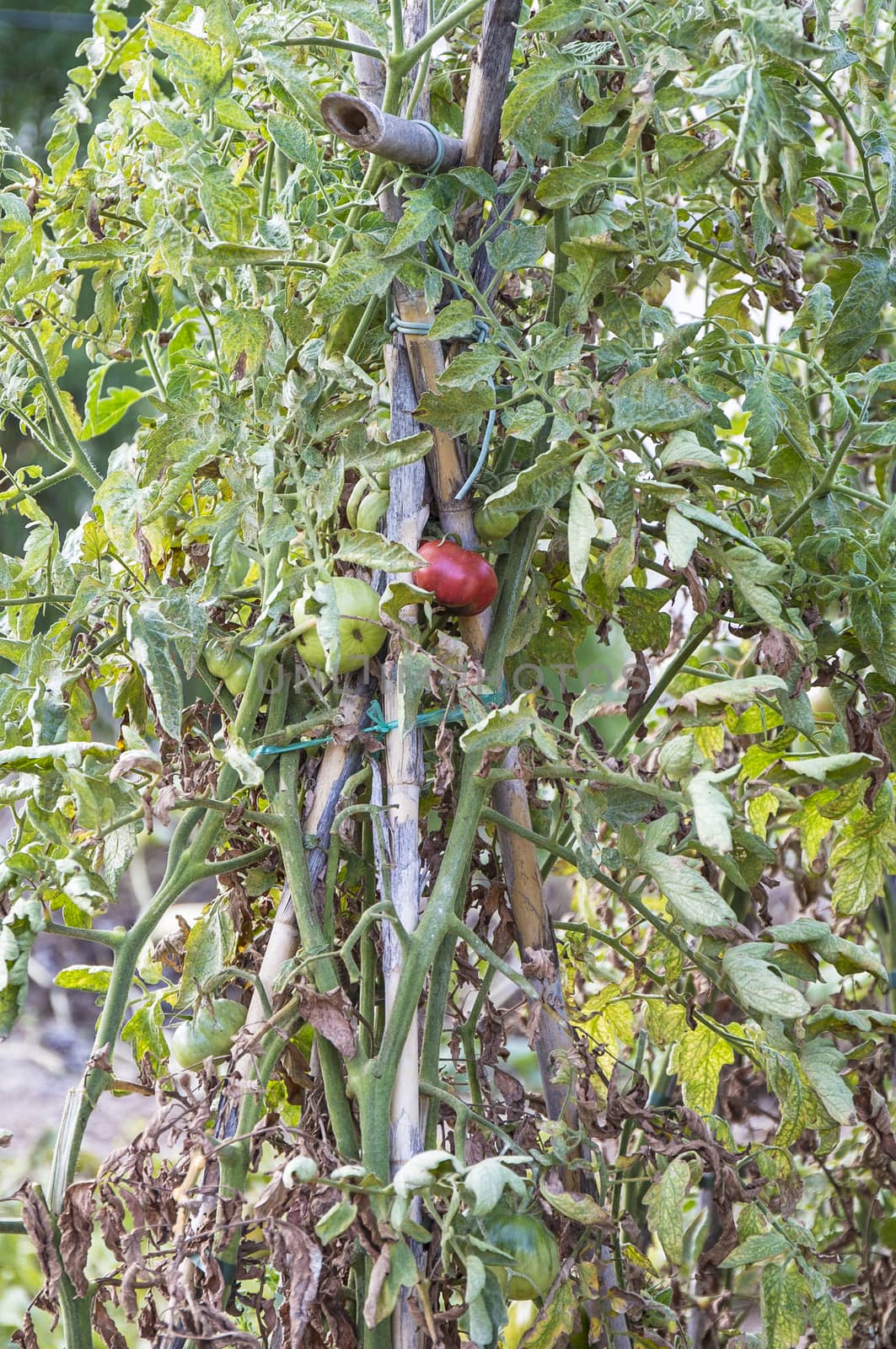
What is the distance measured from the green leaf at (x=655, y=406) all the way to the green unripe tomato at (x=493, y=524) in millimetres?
85

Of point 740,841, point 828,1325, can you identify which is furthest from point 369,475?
point 828,1325

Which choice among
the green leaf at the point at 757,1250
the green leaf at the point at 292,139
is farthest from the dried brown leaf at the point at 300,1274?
the green leaf at the point at 292,139

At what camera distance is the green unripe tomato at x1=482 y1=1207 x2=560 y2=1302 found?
557 millimetres

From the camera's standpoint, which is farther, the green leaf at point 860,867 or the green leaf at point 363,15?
the green leaf at point 860,867

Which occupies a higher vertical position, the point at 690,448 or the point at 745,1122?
the point at 690,448

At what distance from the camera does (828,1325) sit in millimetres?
614

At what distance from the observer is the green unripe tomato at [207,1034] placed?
0.63 meters

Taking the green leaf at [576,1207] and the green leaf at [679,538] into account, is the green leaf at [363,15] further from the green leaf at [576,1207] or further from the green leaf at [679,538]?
the green leaf at [576,1207]

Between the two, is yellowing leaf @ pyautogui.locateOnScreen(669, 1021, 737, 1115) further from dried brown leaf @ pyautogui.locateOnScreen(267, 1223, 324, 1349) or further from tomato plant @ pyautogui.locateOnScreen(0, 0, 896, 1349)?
dried brown leaf @ pyautogui.locateOnScreen(267, 1223, 324, 1349)

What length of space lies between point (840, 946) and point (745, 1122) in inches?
27.2

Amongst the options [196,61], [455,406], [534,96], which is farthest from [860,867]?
[196,61]

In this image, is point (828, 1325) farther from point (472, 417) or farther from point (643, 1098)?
point (472, 417)

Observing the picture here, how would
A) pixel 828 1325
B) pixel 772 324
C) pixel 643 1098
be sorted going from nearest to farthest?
pixel 828 1325 → pixel 643 1098 → pixel 772 324

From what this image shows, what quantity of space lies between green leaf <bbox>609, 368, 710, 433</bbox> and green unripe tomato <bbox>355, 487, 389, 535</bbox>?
14 cm
